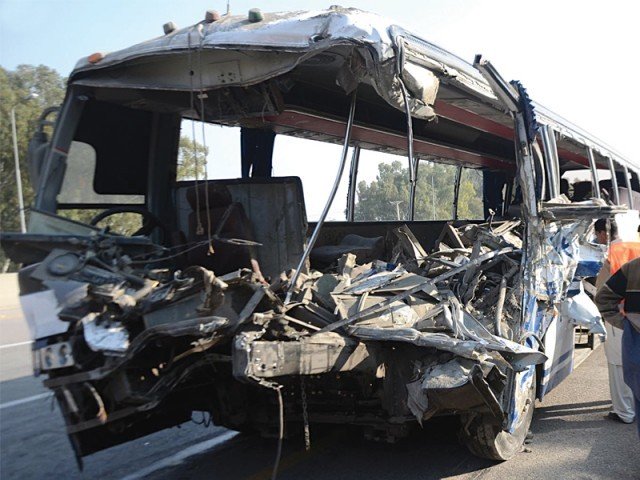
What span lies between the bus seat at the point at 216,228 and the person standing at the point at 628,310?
105 inches

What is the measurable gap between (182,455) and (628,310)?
3.70m

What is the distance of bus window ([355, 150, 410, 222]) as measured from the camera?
22.4 feet

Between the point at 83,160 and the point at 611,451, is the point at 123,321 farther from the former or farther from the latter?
the point at 611,451

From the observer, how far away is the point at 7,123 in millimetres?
6961

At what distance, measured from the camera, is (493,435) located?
4.21 meters

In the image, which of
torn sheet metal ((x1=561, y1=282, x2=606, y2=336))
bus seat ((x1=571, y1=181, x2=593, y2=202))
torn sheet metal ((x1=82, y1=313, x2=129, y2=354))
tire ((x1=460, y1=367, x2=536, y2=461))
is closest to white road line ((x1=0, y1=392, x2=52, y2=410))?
torn sheet metal ((x1=82, y1=313, x2=129, y2=354))

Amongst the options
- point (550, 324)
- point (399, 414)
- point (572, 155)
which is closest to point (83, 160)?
point (399, 414)

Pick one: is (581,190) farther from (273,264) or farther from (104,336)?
(104,336)

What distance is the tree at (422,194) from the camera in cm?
695

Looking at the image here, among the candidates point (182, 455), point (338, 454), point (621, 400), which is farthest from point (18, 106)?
point (621, 400)

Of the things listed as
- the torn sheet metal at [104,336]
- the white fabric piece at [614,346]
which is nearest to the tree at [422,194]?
the white fabric piece at [614,346]

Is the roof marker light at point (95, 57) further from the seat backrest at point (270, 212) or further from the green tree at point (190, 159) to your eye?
the seat backrest at point (270, 212)

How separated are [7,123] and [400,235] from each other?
4.82 meters

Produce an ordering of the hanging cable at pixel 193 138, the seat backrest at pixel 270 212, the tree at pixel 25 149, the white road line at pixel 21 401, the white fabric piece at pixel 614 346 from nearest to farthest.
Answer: the hanging cable at pixel 193 138, the tree at pixel 25 149, the seat backrest at pixel 270 212, the white fabric piece at pixel 614 346, the white road line at pixel 21 401
